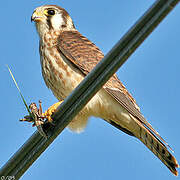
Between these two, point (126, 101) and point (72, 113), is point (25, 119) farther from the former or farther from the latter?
point (126, 101)

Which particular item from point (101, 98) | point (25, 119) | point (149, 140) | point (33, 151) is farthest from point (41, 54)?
point (33, 151)

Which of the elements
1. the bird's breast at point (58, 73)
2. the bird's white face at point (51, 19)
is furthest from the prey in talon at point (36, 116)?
the bird's white face at point (51, 19)

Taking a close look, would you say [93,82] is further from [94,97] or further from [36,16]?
[36,16]

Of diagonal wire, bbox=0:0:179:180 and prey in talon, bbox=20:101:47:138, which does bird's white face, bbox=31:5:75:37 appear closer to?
prey in talon, bbox=20:101:47:138

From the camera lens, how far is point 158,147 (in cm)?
405

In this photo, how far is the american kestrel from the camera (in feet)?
13.6

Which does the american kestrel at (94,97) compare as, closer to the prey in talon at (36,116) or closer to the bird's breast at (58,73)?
the bird's breast at (58,73)

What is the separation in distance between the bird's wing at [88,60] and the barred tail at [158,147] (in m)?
0.06

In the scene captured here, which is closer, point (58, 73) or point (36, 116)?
point (36, 116)

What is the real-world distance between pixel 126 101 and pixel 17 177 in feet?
6.69

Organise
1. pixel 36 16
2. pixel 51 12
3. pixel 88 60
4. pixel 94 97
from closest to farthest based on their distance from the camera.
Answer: pixel 94 97, pixel 88 60, pixel 36 16, pixel 51 12

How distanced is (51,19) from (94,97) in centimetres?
134

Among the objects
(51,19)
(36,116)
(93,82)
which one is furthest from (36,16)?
(93,82)

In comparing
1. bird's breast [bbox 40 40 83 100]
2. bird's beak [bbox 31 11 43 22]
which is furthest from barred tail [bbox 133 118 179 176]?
bird's beak [bbox 31 11 43 22]
